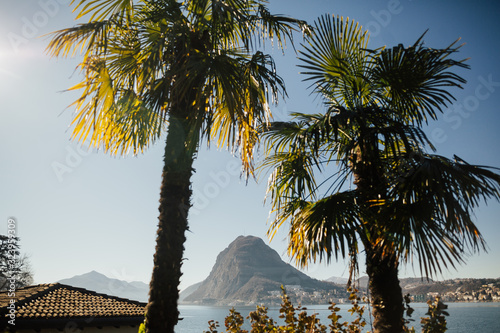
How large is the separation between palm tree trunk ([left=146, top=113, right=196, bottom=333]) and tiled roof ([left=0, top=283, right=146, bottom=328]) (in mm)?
8821

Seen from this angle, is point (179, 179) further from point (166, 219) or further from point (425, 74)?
point (425, 74)

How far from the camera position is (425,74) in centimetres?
500

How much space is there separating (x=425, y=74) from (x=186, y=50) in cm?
358

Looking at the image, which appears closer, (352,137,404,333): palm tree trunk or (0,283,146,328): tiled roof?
(352,137,404,333): palm tree trunk

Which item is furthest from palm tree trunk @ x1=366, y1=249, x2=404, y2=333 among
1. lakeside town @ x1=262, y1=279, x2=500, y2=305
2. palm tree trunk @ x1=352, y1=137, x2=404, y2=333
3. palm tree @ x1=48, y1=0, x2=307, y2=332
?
palm tree @ x1=48, y1=0, x2=307, y2=332

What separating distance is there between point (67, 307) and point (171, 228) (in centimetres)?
1031

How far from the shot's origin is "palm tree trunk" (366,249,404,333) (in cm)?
424

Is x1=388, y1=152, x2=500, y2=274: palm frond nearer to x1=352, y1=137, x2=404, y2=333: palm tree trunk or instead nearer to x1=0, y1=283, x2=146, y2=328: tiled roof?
x1=352, y1=137, x2=404, y2=333: palm tree trunk

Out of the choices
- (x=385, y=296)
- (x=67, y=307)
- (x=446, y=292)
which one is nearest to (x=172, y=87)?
(x=385, y=296)

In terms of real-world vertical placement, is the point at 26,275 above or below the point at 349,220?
below

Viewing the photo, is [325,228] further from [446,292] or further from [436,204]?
[446,292]

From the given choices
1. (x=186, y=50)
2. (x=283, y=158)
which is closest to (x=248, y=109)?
(x=186, y=50)

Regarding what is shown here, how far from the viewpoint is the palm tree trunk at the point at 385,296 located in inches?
167

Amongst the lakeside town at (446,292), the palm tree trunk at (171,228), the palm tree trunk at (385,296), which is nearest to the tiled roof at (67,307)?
→ the lakeside town at (446,292)
